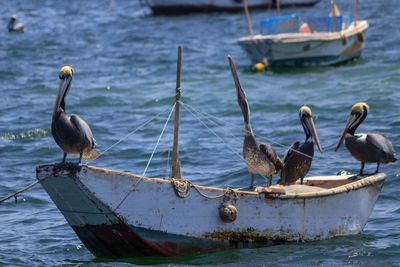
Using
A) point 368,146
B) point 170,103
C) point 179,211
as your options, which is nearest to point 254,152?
point 179,211

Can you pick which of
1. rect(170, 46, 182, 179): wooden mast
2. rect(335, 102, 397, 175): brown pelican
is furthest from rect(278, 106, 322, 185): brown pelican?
rect(170, 46, 182, 179): wooden mast

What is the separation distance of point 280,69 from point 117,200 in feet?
58.0

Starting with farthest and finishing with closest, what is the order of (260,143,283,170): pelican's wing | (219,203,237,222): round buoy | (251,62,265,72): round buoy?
(251,62,265,72): round buoy, (260,143,283,170): pelican's wing, (219,203,237,222): round buoy

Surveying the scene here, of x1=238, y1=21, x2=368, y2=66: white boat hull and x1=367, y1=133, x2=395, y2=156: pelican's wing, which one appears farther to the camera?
x1=238, y1=21, x2=368, y2=66: white boat hull

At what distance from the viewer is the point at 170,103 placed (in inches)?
843

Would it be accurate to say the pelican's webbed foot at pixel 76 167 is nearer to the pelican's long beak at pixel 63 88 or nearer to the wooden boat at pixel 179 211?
the wooden boat at pixel 179 211

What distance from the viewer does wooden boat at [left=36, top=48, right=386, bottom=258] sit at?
868cm

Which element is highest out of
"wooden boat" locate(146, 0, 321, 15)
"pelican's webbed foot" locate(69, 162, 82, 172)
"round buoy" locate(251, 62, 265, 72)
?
"pelican's webbed foot" locate(69, 162, 82, 172)

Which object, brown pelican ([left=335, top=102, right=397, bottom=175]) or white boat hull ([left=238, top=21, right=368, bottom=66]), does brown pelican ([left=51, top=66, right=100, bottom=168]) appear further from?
white boat hull ([left=238, top=21, right=368, bottom=66])

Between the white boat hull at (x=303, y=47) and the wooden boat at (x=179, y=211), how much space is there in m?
14.9

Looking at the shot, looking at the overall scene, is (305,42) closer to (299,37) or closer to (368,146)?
(299,37)

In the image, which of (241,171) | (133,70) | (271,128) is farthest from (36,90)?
(241,171)

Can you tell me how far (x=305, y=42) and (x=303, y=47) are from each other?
0.87 feet

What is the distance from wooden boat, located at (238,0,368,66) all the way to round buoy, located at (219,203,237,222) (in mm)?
15803
